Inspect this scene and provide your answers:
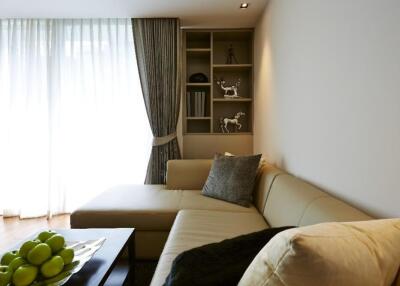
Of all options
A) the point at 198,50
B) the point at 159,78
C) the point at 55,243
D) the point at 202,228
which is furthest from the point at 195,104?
the point at 55,243

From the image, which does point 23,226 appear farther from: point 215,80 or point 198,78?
point 215,80

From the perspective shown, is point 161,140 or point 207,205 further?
point 161,140

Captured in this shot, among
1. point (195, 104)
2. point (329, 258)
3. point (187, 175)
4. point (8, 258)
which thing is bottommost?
point (8, 258)

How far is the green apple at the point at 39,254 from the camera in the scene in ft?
3.60

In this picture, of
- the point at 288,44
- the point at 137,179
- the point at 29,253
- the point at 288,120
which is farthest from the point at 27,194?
the point at 288,44

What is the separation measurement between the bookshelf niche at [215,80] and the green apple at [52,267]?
8.33 feet

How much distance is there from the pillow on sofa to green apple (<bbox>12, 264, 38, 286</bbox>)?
0.87m

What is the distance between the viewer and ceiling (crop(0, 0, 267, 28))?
2.80 meters

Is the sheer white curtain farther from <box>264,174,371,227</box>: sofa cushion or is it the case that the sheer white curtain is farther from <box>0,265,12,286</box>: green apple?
<box>0,265,12,286</box>: green apple

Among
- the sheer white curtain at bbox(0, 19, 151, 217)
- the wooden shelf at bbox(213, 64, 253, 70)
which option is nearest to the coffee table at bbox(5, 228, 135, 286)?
the sheer white curtain at bbox(0, 19, 151, 217)

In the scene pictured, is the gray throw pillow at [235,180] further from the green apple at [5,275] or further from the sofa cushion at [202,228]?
the green apple at [5,275]

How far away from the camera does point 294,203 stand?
4.95 feet

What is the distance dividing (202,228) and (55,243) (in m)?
0.86

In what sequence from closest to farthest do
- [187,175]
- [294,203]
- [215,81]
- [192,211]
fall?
[294,203], [192,211], [187,175], [215,81]
